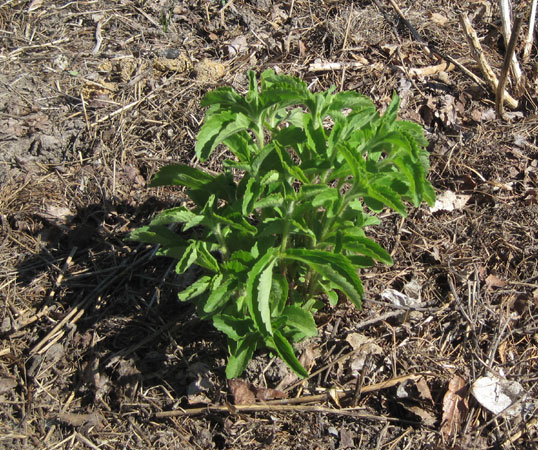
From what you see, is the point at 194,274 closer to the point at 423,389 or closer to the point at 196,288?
the point at 196,288

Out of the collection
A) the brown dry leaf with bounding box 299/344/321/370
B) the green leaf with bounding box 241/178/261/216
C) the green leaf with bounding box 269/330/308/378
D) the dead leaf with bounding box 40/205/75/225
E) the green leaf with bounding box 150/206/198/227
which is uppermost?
the green leaf with bounding box 241/178/261/216

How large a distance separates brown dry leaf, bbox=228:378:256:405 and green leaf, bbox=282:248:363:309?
91cm

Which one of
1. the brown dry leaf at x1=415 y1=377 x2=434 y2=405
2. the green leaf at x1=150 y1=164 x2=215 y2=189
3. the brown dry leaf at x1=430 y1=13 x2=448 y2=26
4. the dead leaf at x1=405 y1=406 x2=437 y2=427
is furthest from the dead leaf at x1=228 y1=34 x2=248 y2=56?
the dead leaf at x1=405 y1=406 x2=437 y2=427

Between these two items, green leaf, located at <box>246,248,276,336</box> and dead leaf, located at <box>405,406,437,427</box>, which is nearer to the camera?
green leaf, located at <box>246,248,276,336</box>

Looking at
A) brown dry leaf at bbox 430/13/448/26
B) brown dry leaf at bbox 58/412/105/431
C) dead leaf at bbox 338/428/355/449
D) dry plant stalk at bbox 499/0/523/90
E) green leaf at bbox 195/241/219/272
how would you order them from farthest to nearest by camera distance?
brown dry leaf at bbox 430/13/448/26 → dry plant stalk at bbox 499/0/523/90 → brown dry leaf at bbox 58/412/105/431 → dead leaf at bbox 338/428/355/449 → green leaf at bbox 195/241/219/272

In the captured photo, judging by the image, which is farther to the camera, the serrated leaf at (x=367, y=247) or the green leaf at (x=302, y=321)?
the green leaf at (x=302, y=321)

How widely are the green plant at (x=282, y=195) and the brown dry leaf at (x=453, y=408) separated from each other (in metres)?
0.79

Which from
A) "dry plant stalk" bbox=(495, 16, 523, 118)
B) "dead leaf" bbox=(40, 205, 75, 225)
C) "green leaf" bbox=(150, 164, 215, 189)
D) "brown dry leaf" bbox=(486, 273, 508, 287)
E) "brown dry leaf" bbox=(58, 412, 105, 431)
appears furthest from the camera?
"dry plant stalk" bbox=(495, 16, 523, 118)

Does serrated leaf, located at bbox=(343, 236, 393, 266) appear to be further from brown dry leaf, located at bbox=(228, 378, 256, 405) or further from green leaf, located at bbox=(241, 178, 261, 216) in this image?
brown dry leaf, located at bbox=(228, 378, 256, 405)

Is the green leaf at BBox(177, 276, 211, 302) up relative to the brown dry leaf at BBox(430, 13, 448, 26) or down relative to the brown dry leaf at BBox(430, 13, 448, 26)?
down

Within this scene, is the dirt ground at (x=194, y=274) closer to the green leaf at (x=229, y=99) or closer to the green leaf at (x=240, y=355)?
the green leaf at (x=240, y=355)

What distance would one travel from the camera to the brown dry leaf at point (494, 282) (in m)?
2.99

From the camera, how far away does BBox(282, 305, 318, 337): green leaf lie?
2.20 meters

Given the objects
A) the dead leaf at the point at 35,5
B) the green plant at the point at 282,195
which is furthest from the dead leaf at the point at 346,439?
the dead leaf at the point at 35,5
